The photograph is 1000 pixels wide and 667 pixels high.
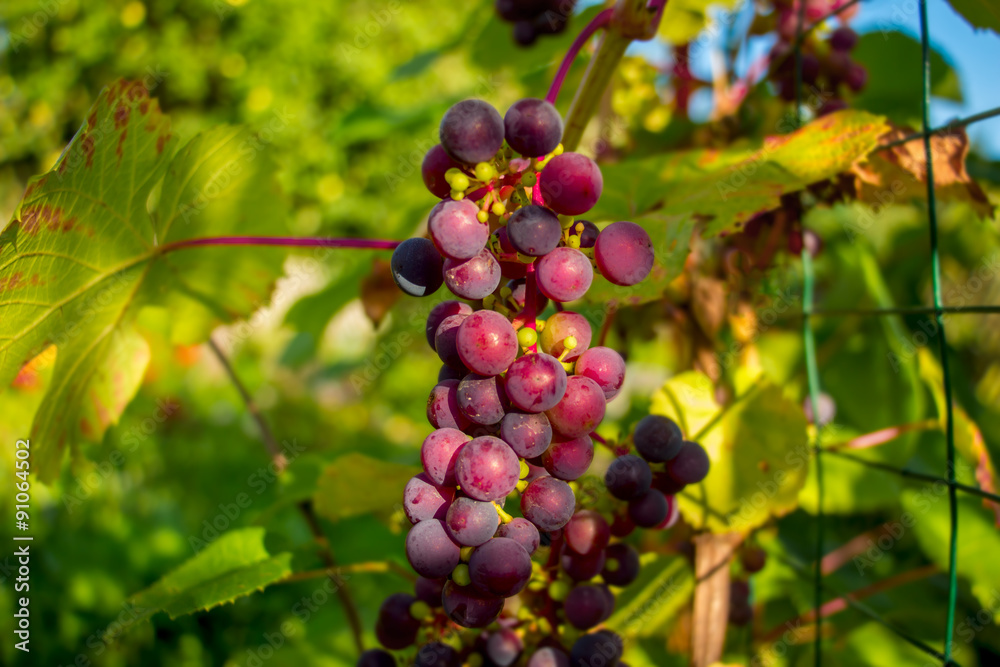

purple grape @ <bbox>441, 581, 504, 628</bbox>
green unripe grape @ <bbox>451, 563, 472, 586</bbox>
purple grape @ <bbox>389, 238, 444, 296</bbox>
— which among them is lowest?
purple grape @ <bbox>441, 581, 504, 628</bbox>

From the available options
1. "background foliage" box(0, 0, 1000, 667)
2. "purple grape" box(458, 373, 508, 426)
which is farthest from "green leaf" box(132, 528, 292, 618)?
"purple grape" box(458, 373, 508, 426)

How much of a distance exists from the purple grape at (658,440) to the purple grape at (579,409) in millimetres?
119

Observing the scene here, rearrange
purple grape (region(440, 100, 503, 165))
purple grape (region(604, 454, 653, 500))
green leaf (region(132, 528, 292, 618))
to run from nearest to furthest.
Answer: purple grape (region(440, 100, 503, 165)), purple grape (region(604, 454, 653, 500)), green leaf (region(132, 528, 292, 618))

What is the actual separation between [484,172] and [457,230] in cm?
5

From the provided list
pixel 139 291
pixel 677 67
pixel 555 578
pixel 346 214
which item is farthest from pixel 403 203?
pixel 346 214

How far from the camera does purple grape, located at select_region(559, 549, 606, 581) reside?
622 mm

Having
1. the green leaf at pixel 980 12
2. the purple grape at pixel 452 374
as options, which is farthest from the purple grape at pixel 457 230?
the green leaf at pixel 980 12

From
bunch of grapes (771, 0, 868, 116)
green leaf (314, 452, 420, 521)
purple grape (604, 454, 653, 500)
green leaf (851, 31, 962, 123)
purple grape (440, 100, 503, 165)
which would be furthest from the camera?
green leaf (851, 31, 962, 123)

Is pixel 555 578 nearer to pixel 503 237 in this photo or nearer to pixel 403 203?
pixel 503 237

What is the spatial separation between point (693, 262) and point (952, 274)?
1.45 meters

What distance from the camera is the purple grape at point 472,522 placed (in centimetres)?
48

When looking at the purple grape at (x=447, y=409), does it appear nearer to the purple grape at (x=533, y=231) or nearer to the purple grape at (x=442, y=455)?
the purple grape at (x=442, y=455)

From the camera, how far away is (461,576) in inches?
20.0

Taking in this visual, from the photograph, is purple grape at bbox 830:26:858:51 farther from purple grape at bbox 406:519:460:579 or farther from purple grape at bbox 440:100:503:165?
purple grape at bbox 406:519:460:579
